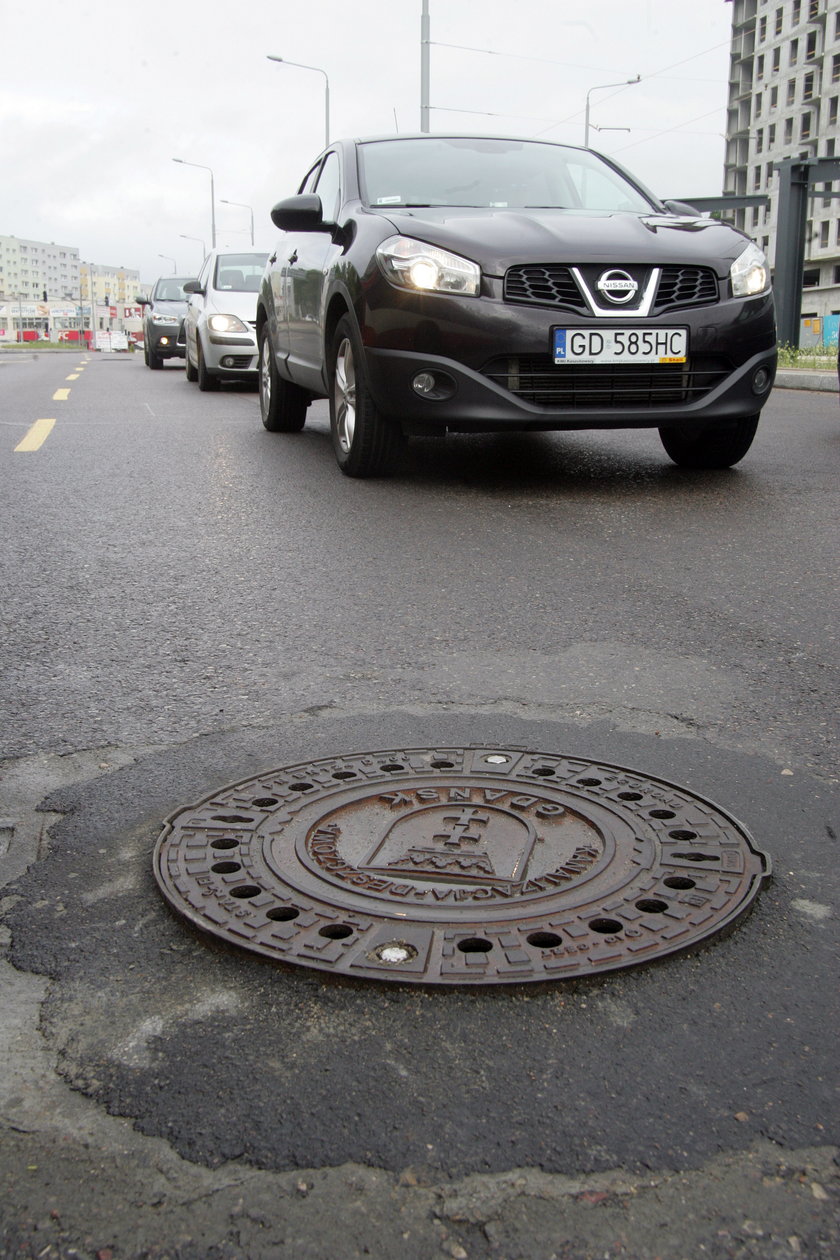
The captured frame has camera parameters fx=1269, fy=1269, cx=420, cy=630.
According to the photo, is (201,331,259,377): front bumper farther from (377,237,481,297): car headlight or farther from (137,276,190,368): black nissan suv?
(377,237,481,297): car headlight

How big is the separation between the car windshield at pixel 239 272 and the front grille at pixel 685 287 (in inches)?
392

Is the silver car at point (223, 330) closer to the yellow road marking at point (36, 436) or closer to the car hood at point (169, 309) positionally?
the yellow road marking at point (36, 436)

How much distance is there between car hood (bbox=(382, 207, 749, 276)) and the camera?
5.56 meters

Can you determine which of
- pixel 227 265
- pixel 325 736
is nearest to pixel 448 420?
pixel 325 736

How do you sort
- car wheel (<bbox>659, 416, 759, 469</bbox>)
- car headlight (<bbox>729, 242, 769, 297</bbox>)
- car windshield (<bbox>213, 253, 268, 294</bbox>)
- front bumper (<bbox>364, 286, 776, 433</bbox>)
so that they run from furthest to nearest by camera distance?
1. car windshield (<bbox>213, 253, 268, 294</bbox>)
2. car wheel (<bbox>659, 416, 759, 469</bbox>)
3. car headlight (<bbox>729, 242, 769, 297</bbox>)
4. front bumper (<bbox>364, 286, 776, 433</bbox>)

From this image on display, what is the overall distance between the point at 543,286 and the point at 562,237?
0.94 feet

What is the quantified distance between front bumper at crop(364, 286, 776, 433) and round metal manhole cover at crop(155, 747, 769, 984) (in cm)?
323

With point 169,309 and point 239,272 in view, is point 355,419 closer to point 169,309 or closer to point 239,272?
point 239,272

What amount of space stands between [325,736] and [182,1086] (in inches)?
51.5

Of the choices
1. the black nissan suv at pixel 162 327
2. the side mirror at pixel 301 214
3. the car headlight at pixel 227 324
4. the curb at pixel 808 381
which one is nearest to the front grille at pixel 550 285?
the side mirror at pixel 301 214

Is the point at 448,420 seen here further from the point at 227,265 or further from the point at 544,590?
the point at 227,265

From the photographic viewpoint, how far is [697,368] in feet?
19.1

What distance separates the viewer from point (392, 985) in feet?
5.77

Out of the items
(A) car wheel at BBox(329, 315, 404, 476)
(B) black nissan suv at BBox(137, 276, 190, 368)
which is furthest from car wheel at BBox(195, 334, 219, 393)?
(A) car wheel at BBox(329, 315, 404, 476)
